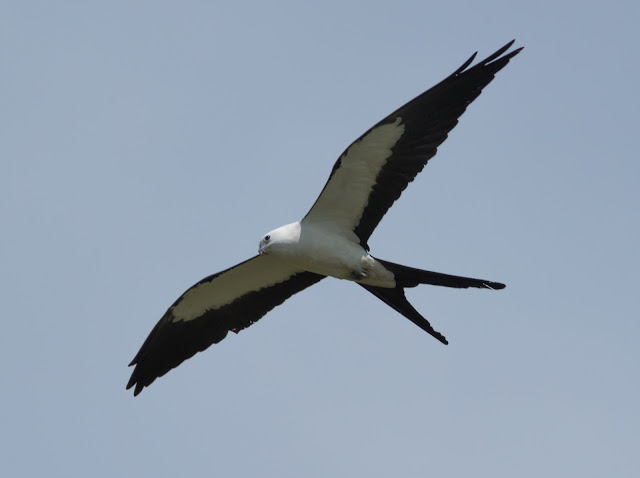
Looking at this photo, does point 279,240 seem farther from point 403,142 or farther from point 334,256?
point 403,142

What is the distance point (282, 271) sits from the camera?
1435 cm

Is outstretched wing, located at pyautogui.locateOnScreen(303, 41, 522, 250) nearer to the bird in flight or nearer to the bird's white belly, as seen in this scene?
the bird in flight

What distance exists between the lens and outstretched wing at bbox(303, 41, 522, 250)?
42.1 feet

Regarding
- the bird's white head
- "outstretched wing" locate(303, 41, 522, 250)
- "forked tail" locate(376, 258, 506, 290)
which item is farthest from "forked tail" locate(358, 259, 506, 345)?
the bird's white head

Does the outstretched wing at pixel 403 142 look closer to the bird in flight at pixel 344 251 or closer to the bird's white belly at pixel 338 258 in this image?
the bird in flight at pixel 344 251

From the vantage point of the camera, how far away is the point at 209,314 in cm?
1466

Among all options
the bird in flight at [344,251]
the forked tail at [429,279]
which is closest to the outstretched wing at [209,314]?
the bird in flight at [344,251]

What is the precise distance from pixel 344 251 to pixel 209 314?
7.65 ft

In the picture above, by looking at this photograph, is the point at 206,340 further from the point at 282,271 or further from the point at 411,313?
the point at 411,313

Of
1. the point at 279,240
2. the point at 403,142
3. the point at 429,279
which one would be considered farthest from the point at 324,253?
the point at 403,142

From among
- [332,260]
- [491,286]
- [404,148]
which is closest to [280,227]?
[332,260]

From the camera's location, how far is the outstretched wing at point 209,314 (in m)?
14.4

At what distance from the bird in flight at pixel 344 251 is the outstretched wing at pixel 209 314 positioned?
0.01 metres

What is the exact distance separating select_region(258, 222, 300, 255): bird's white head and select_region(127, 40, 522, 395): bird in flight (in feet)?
0.04
